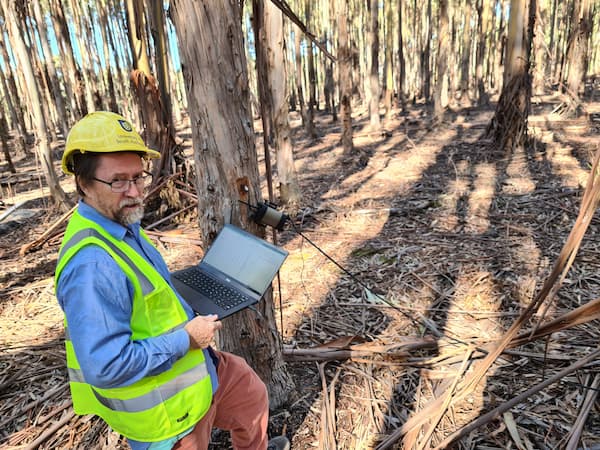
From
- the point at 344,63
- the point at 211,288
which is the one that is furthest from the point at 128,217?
the point at 344,63

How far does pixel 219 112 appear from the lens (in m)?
2.04

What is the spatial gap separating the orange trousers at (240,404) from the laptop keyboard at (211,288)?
294 mm

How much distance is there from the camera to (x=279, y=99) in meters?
6.34

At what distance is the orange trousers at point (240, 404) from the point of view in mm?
1895

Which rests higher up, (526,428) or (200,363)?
(200,363)

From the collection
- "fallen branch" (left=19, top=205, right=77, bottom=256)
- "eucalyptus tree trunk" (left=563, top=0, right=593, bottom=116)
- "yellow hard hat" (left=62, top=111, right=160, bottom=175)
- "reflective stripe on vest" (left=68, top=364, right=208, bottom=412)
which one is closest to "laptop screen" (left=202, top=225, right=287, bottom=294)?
"reflective stripe on vest" (left=68, top=364, right=208, bottom=412)

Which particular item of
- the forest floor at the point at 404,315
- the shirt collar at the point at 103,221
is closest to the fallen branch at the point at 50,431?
Result: the forest floor at the point at 404,315

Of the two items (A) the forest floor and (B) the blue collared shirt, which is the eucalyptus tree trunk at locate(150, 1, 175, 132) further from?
(B) the blue collared shirt

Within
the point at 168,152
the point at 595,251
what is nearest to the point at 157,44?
the point at 168,152

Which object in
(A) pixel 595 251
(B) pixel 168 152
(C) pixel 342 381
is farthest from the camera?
(B) pixel 168 152

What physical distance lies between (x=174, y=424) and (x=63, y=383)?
2.06 metres

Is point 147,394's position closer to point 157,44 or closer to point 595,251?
point 595,251

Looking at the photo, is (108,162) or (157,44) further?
(157,44)

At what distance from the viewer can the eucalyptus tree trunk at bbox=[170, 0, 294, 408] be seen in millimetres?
1935
